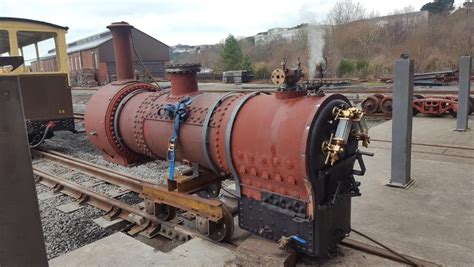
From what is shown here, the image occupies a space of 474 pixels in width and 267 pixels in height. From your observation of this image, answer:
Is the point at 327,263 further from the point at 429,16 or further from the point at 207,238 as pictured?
the point at 429,16

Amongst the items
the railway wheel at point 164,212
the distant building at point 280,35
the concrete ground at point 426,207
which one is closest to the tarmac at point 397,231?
the concrete ground at point 426,207

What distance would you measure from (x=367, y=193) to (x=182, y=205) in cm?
257

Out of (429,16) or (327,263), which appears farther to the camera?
(429,16)

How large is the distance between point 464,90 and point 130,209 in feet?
24.9

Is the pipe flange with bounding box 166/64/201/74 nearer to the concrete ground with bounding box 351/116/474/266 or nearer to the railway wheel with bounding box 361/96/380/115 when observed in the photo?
the concrete ground with bounding box 351/116/474/266

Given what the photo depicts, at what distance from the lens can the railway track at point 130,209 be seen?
3357mm

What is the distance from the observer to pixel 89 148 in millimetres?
9125

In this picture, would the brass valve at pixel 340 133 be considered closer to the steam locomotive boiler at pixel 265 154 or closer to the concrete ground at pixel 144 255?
the steam locomotive boiler at pixel 265 154

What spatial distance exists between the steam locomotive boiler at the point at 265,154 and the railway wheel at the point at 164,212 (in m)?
0.01

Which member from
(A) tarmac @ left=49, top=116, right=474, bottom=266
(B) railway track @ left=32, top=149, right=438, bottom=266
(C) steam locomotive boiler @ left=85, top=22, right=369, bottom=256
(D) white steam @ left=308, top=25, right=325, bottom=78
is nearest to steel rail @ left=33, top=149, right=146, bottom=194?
(B) railway track @ left=32, top=149, right=438, bottom=266

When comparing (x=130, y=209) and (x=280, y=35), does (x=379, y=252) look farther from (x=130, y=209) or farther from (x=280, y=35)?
(x=280, y=35)

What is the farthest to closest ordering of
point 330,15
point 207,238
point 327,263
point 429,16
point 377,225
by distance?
1. point 429,16
2. point 330,15
3. point 377,225
4. point 207,238
5. point 327,263

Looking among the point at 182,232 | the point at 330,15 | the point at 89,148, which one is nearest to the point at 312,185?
the point at 182,232

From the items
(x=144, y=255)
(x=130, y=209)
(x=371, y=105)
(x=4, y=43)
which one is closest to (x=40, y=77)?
(x=4, y=43)
